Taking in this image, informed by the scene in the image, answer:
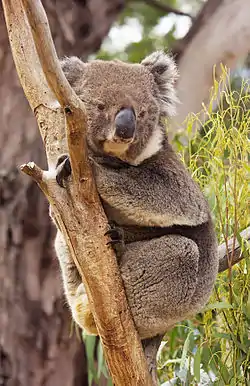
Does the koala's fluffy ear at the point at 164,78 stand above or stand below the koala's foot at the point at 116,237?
above

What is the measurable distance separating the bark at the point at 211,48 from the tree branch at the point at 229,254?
189 centimetres

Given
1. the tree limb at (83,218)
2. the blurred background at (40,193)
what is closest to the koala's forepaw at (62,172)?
the tree limb at (83,218)

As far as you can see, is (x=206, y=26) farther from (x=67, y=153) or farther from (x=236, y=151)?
(x=67, y=153)

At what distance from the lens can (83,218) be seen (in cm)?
224

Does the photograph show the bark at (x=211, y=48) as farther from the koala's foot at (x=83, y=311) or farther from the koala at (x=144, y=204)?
the koala's foot at (x=83, y=311)

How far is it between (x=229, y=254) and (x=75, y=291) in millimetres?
627

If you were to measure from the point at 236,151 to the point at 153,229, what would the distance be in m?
0.43

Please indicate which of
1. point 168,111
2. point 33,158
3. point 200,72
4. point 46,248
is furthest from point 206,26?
point 168,111

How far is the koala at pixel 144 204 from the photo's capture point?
2.42m

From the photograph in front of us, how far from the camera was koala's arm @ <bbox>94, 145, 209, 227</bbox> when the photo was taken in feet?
7.78

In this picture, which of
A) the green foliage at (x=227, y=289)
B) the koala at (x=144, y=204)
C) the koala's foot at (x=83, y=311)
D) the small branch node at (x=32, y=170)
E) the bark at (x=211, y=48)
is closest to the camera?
the small branch node at (x=32, y=170)

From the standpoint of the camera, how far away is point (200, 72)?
4.87 meters

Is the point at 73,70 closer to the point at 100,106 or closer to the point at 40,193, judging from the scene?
the point at 100,106

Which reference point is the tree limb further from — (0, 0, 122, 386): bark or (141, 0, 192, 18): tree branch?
(141, 0, 192, 18): tree branch
